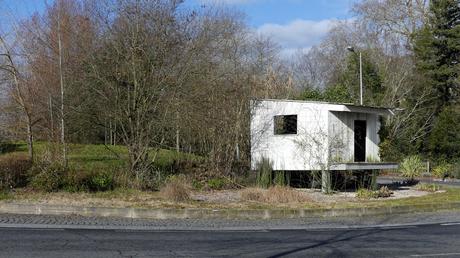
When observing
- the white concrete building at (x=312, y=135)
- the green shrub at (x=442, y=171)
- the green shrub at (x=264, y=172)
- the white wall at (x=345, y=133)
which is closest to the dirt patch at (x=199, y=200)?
the green shrub at (x=264, y=172)

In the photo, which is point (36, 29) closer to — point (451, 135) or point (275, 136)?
point (275, 136)

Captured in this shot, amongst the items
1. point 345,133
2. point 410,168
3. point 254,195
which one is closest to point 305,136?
point 345,133

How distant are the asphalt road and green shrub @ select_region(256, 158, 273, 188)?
8.82 m

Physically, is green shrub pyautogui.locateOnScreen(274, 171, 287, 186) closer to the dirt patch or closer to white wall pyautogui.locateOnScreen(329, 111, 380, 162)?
white wall pyautogui.locateOnScreen(329, 111, 380, 162)

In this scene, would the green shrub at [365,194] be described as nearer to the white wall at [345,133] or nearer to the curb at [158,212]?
the white wall at [345,133]

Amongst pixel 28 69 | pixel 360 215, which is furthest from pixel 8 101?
pixel 360 215

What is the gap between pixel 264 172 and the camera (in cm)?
2225

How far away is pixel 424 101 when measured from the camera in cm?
4459

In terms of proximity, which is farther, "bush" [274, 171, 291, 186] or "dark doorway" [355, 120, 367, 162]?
"dark doorway" [355, 120, 367, 162]

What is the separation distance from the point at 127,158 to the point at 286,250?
11.7 meters

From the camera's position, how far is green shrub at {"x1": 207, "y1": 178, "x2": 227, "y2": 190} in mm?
20984

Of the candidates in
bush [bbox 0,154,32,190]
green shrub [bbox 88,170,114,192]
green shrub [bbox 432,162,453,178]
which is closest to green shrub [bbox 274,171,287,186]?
green shrub [bbox 88,170,114,192]

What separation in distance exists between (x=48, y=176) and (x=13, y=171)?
1.33m

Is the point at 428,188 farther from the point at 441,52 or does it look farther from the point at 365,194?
the point at 441,52
